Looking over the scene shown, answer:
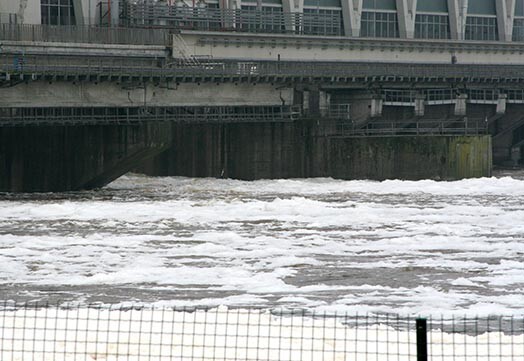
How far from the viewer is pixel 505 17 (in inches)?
3915

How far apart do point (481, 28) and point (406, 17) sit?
8450 mm

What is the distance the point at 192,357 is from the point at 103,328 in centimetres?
277

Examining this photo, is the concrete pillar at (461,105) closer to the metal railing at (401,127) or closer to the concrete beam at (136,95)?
the metal railing at (401,127)

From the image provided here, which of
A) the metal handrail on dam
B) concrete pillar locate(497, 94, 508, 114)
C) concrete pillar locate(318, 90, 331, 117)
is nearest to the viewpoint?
the metal handrail on dam

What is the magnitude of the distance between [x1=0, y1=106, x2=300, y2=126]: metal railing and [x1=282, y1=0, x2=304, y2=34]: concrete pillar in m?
16.3

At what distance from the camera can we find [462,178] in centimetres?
6806

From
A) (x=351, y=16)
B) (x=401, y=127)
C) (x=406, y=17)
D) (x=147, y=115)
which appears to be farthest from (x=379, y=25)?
(x=147, y=115)

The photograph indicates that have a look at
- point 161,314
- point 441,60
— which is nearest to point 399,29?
point 441,60

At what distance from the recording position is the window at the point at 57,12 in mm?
76500

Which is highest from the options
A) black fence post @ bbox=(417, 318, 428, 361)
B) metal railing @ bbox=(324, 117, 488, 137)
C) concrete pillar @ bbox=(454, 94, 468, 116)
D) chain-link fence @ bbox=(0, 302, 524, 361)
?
black fence post @ bbox=(417, 318, 428, 361)

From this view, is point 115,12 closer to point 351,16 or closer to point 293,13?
point 293,13

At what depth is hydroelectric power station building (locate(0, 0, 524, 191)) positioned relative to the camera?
6175cm

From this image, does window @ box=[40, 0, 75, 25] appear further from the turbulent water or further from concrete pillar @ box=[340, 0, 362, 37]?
concrete pillar @ box=[340, 0, 362, 37]

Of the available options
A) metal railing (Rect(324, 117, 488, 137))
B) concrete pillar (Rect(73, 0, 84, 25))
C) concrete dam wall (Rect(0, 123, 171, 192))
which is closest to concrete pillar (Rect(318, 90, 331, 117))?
metal railing (Rect(324, 117, 488, 137))
